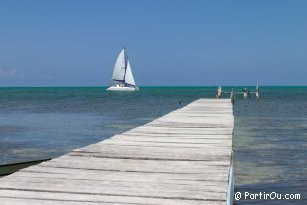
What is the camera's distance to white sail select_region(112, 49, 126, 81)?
321 ft

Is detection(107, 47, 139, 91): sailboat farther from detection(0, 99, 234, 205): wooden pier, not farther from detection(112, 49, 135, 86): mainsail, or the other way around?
detection(0, 99, 234, 205): wooden pier

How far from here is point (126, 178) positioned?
13.2 feet

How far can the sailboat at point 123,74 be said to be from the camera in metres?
98.3

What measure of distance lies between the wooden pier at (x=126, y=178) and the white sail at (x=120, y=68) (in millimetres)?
92443

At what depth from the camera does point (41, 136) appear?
747 inches

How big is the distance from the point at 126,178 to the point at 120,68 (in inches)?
3767

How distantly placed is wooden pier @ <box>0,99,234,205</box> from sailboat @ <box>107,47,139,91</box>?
3649 inches

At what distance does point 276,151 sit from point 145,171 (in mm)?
10439

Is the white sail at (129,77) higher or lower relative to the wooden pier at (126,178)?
higher

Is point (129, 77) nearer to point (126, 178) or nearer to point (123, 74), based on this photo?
point (123, 74)

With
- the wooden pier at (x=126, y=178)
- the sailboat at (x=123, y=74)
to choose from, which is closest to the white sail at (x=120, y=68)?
the sailboat at (x=123, y=74)

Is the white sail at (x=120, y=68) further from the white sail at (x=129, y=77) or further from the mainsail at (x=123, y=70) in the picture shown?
the white sail at (x=129, y=77)

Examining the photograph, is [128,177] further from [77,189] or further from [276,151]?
[276,151]

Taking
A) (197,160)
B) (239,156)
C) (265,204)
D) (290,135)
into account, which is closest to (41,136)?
(239,156)
